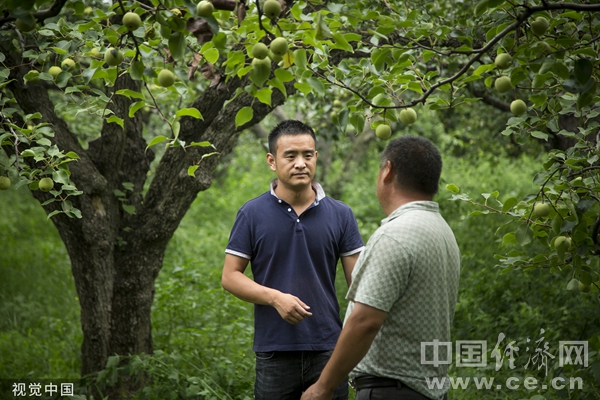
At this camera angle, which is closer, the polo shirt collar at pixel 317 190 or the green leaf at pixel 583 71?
the green leaf at pixel 583 71

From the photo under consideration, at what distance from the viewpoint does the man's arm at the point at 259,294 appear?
261 cm

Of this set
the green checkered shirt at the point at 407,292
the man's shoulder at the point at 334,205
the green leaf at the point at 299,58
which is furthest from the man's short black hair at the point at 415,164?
the man's shoulder at the point at 334,205

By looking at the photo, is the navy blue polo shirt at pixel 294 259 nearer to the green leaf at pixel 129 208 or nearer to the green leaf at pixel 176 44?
the green leaf at pixel 176 44

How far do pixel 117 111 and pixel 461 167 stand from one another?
830 cm

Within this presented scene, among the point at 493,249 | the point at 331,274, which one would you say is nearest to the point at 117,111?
the point at 331,274

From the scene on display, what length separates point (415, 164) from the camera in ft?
7.39

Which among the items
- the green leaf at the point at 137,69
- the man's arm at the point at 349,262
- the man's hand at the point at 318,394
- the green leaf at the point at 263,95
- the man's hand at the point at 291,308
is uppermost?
the green leaf at the point at 137,69

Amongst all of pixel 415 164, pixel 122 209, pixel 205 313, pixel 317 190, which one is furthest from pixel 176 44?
pixel 205 313

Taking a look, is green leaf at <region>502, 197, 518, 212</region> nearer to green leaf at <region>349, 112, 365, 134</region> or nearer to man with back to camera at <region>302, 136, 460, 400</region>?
man with back to camera at <region>302, 136, 460, 400</region>

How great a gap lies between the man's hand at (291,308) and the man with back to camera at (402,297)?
39 cm

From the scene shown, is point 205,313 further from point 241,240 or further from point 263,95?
point 263,95

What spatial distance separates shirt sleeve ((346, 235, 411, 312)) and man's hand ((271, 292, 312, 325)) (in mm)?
523

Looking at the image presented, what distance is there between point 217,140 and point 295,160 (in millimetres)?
1191

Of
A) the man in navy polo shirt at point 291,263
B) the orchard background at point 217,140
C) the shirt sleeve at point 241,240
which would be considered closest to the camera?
the orchard background at point 217,140
